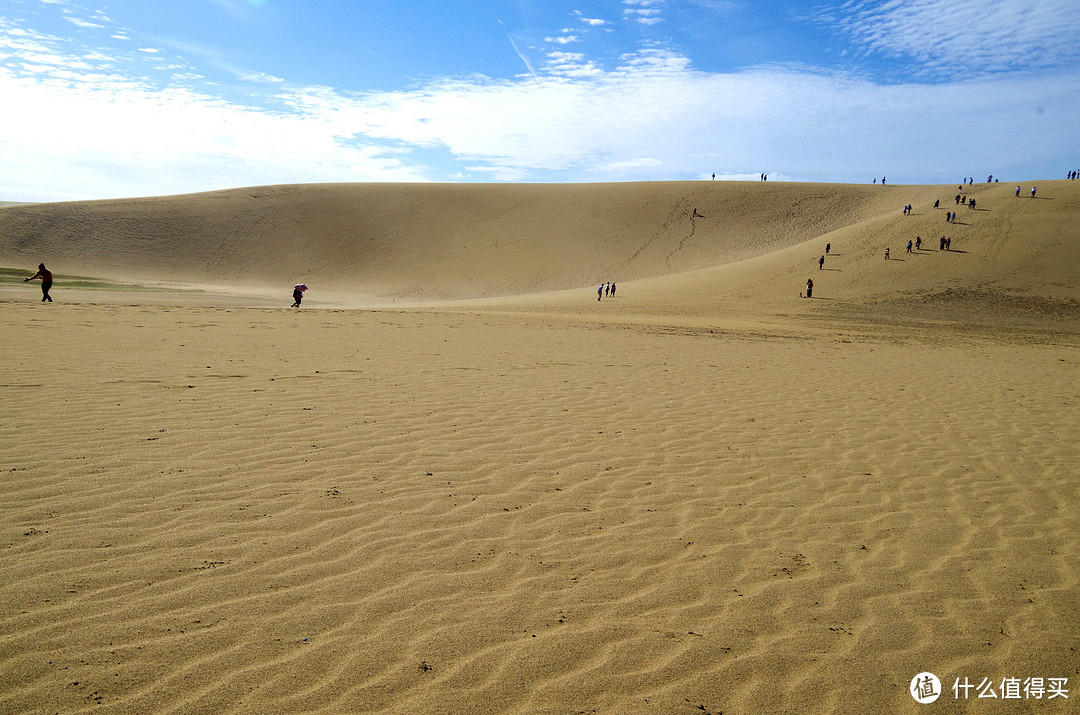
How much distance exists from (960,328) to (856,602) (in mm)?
25663

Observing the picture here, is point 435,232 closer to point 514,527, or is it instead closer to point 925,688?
point 514,527

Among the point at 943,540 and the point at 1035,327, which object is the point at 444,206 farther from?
the point at 943,540

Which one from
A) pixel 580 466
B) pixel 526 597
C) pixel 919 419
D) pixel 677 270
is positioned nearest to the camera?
pixel 526 597

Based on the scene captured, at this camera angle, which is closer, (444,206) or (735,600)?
(735,600)

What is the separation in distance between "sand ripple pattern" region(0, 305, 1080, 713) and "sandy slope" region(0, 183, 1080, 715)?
2 cm

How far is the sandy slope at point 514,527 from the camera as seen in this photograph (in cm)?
296

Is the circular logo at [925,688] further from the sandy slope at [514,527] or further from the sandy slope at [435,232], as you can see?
the sandy slope at [435,232]

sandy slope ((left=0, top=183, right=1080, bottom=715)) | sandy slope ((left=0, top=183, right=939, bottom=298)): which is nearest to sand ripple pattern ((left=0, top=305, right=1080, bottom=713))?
sandy slope ((left=0, top=183, right=1080, bottom=715))

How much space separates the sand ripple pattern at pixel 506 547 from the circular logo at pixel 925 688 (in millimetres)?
42

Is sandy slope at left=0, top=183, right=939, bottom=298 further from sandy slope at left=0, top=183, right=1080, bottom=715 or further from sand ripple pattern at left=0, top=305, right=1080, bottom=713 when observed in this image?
sand ripple pattern at left=0, top=305, right=1080, bottom=713

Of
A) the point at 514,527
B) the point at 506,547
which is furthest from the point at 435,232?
the point at 506,547

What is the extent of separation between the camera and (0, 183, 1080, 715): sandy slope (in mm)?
2959

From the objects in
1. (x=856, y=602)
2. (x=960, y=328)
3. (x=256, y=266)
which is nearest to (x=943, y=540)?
(x=856, y=602)

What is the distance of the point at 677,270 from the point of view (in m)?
52.7
